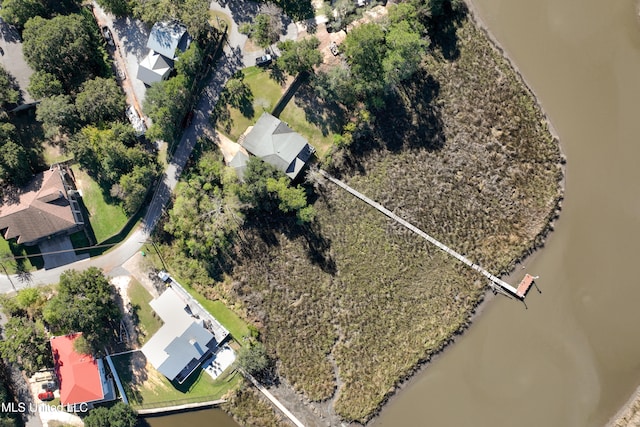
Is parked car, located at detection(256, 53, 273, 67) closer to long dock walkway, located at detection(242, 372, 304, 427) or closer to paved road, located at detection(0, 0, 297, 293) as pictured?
paved road, located at detection(0, 0, 297, 293)

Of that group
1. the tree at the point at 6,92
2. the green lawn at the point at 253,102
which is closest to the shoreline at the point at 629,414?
the green lawn at the point at 253,102

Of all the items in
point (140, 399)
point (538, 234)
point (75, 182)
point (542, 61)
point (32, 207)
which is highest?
point (542, 61)

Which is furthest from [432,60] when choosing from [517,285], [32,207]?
[32,207]

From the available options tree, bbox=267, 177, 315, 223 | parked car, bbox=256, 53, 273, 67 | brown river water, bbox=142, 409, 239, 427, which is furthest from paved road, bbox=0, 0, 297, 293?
brown river water, bbox=142, 409, 239, 427

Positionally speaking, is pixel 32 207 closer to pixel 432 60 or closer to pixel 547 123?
pixel 432 60

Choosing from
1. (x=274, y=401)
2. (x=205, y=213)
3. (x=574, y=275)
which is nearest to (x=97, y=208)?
(x=205, y=213)
